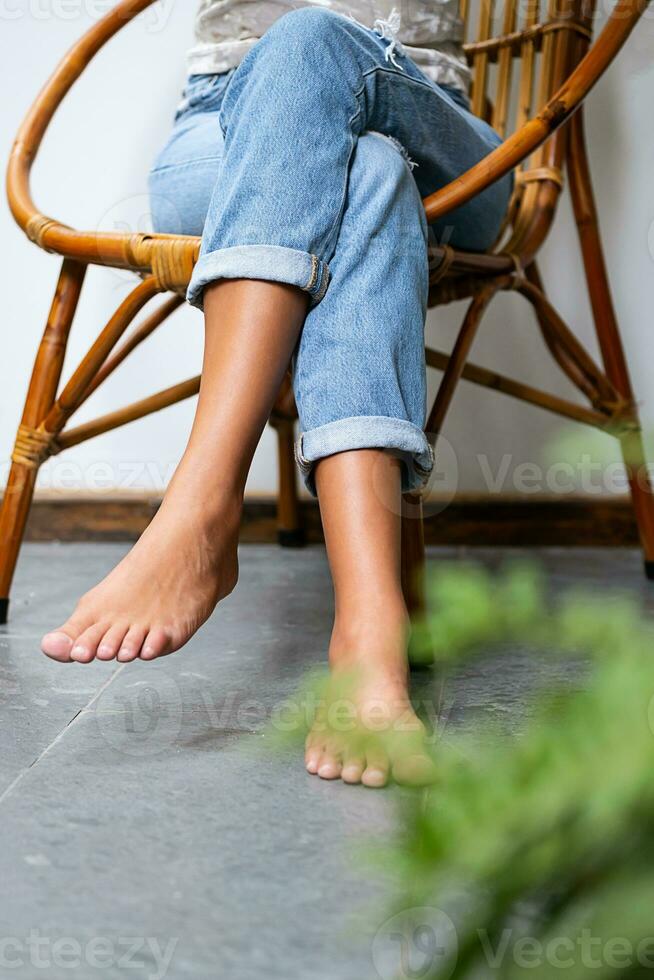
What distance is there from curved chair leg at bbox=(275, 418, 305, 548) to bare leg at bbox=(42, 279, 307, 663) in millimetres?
825

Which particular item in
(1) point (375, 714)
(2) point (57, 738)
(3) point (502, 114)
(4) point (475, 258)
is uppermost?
(3) point (502, 114)

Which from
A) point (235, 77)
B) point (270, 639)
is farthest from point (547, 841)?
point (270, 639)

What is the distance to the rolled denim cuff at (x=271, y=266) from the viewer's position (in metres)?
0.81

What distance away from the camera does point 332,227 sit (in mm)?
840

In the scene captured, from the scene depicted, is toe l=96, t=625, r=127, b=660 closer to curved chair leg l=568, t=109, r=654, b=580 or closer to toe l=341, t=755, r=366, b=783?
toe l=341, t=755, r=366, b=783

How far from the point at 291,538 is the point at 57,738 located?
100 cm

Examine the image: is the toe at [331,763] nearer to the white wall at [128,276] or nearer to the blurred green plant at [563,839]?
the blurred green plant at [563,839]

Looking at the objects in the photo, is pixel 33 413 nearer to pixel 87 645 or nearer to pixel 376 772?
pixel 87 645

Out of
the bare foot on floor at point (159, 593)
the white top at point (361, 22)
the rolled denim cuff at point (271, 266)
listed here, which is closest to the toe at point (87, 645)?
the bare foot on floor at point (159, 593)

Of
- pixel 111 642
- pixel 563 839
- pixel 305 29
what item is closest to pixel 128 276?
pixel 305 29

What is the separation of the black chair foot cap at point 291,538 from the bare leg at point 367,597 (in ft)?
3.16

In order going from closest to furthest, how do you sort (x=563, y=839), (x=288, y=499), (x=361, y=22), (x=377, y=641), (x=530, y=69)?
1. (x=563, y=839)
2. (x=377, y=641)
3. (x=361, y=22)
4. (x=530, y=69)
5. (x=288, y=499)

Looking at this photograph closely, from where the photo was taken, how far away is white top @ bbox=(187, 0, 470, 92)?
1169mm

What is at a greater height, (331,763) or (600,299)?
(600,299)
